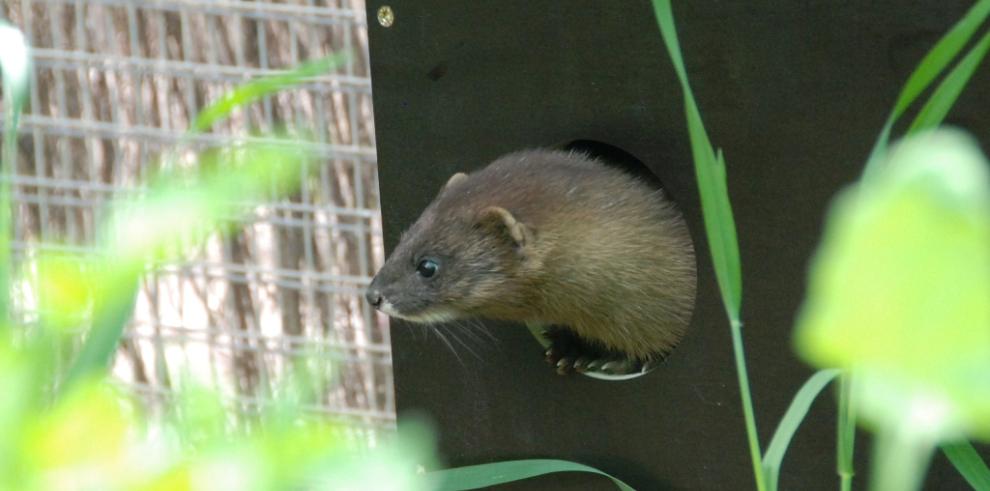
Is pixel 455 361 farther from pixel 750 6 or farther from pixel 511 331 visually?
pixel 750 6

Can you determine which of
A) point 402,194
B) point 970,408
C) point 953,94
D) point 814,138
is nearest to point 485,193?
point 402,194

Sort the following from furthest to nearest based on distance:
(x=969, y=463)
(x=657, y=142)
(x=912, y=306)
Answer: (x=657, y=142), (x=969, y=463), (x=912, y=306)

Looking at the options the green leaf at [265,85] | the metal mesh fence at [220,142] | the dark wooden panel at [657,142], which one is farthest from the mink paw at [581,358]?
the metal mesh fence at [220,142]

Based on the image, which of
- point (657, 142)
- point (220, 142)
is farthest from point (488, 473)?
point (220, 142)

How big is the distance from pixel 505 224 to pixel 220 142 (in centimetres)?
159

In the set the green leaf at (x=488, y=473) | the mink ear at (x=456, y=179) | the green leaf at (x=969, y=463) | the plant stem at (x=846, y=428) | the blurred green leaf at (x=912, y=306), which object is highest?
the mink ear at (x=456, y=179)

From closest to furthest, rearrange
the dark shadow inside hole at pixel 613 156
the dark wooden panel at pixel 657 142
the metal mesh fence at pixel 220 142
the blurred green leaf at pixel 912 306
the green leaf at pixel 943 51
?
the blurred green leaf at pixel 912 306 < the green leaf at pixel 943 51 < the dark wooden panel at pixel 657 142 < the dark shadow inside hole at pixel 613 156 < the metal mesh fence at pixel 220 142

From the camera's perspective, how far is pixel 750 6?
5.13 ft

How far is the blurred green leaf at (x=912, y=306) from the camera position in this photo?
27 cm

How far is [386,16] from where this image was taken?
5.83ft

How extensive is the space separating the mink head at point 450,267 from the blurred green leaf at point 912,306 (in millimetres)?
1498

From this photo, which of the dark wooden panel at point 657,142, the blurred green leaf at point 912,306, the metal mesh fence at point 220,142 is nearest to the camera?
the blurred green leaf at point 912,306

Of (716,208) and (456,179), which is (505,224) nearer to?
(456,179)

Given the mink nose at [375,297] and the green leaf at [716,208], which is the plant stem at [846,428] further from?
the mink nose at [375,297]
